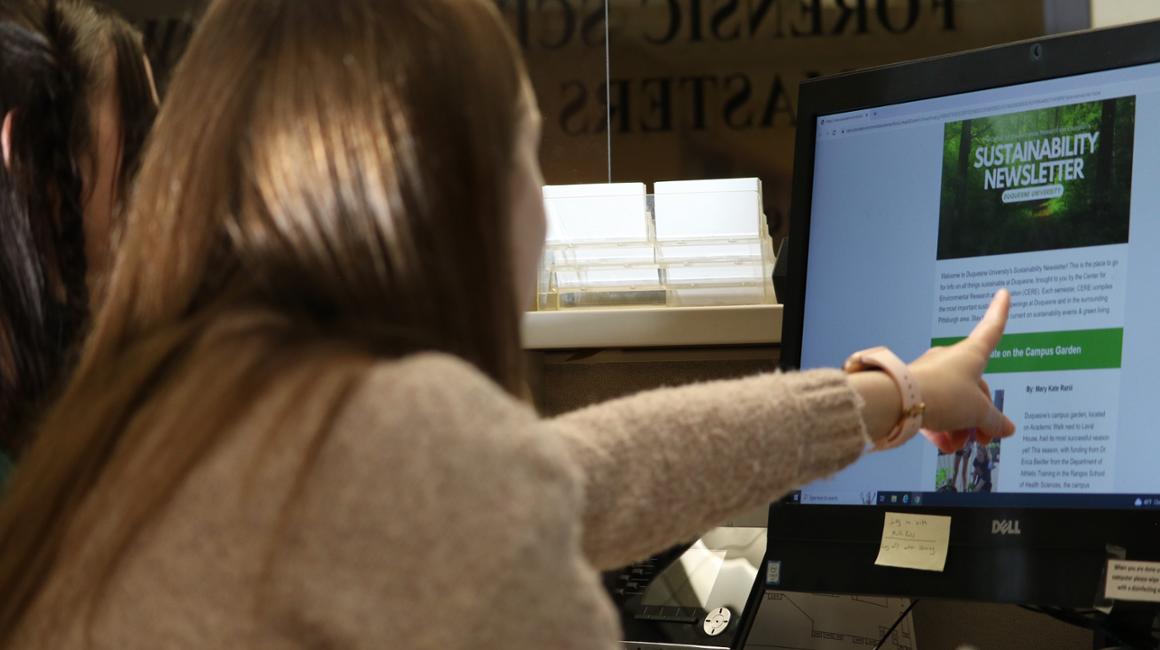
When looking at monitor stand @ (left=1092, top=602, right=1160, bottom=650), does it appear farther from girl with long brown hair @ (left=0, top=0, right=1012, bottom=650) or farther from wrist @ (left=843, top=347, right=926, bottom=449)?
girl with long brown hair @ (left=0, top=0, right=1012, bottom=650)

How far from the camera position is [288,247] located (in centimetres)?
50

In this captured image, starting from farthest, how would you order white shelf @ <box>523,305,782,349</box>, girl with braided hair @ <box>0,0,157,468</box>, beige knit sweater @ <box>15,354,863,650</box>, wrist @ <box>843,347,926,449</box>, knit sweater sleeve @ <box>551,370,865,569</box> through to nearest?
white shelf @ <box>523,305,782,349</box>, girl with braided hair @ <box>0,0,157,468</box>, wrist @ <box>843,347,926,449</box>, knit sweater sleeve @ <box>551,370,865,569</box>, beige knit sweater @ <box>15,354,863,650</box>

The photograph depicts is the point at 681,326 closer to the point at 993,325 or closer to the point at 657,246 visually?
the point at 657,246

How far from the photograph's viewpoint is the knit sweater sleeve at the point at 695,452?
26.3 inches

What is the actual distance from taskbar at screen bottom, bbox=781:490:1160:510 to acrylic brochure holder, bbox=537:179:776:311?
11.1 inches

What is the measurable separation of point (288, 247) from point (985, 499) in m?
0.63

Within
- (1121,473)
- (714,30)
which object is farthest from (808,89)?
(714,30)

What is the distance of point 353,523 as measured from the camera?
1.48ft

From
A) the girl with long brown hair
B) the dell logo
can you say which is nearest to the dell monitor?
the dell logo

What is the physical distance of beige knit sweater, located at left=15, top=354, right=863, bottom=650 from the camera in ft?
1.47

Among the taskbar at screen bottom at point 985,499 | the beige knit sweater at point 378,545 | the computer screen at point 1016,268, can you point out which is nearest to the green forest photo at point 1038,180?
the computer screen at point 1016,268

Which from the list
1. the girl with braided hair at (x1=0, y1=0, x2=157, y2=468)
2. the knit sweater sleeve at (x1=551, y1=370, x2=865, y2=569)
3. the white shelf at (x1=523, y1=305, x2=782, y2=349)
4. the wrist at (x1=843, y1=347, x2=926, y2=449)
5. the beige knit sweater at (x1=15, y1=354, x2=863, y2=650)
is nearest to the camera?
the beige knit sweater at (x1=15, y1=354, x2=863, y2=650)

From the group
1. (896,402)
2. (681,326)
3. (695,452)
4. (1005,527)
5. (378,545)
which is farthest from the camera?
(681,326)

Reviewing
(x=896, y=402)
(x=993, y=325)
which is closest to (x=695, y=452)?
(x=896, y=402)
